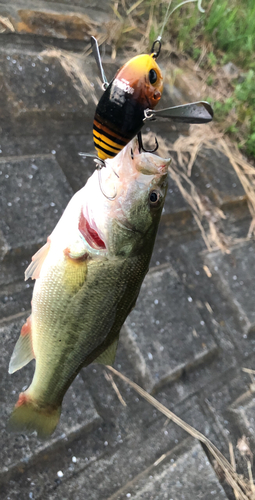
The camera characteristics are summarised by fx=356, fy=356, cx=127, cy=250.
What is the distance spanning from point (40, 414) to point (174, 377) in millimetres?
891

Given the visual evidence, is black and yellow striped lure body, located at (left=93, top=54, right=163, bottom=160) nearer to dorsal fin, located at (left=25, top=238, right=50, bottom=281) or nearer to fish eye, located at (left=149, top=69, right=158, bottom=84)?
fish eye, located at (left=149, top=69, right=158, bottom=84)

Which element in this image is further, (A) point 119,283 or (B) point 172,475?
(B) point 172,475

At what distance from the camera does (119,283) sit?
3.71 ft

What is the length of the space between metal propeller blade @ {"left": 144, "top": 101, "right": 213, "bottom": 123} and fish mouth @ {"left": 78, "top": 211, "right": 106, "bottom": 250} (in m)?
0.46

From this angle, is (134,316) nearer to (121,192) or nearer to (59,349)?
(59,349)

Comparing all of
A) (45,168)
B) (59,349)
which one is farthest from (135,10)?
(59,349)

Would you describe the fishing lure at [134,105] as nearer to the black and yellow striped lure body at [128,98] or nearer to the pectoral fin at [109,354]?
the black and yellow striped lure body at [128,98]

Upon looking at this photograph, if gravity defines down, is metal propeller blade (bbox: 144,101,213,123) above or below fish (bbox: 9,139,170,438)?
above

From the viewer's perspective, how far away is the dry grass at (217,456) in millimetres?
1804

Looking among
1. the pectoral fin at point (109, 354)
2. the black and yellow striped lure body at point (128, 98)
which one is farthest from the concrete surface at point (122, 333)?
the black and yellow striped lure body at point (128, 98)

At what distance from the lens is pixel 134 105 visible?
714 mm

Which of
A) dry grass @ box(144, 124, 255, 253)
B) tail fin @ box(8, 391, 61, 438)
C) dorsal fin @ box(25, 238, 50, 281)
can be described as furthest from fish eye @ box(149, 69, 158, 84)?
dry grass @ box(144, 124, 255, 253)

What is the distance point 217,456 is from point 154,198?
4.94 ft

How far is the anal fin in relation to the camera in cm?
126
